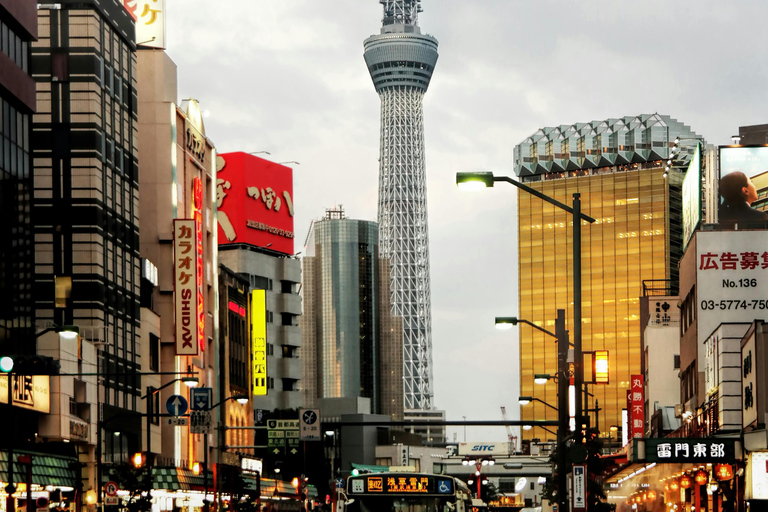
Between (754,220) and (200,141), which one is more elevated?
(200,141)

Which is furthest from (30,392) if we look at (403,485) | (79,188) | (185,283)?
(185,283)

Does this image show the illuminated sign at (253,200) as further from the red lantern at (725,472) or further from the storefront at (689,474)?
the red lantern at (725,472)

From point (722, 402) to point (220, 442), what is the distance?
5512cm

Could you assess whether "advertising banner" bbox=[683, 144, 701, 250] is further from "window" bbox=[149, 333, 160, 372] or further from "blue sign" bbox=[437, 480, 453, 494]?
"blue sign" bbox=[437, 480, 453, 494]

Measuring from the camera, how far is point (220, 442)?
108688 millimetres

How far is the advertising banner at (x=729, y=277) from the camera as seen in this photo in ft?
244

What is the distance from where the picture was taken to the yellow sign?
54219mm

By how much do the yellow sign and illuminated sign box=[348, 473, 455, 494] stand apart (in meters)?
25.7

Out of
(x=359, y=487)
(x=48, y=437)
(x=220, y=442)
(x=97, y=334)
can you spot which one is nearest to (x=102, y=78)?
(x=97, y=334)

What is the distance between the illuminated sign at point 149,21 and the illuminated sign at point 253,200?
5538 cm

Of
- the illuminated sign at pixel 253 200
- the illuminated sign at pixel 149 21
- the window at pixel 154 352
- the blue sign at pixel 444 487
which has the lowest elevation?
the blue sign at pixel 444 487

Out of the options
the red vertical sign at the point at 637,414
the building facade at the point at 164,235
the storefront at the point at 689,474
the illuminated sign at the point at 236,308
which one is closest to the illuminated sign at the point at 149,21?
the building facade at the point at 164,235

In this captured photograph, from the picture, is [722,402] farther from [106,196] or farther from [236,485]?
[236,485]

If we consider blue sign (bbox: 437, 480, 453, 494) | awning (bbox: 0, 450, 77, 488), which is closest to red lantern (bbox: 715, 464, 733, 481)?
blue sign (bbox: 437, 480, 453, 494)
